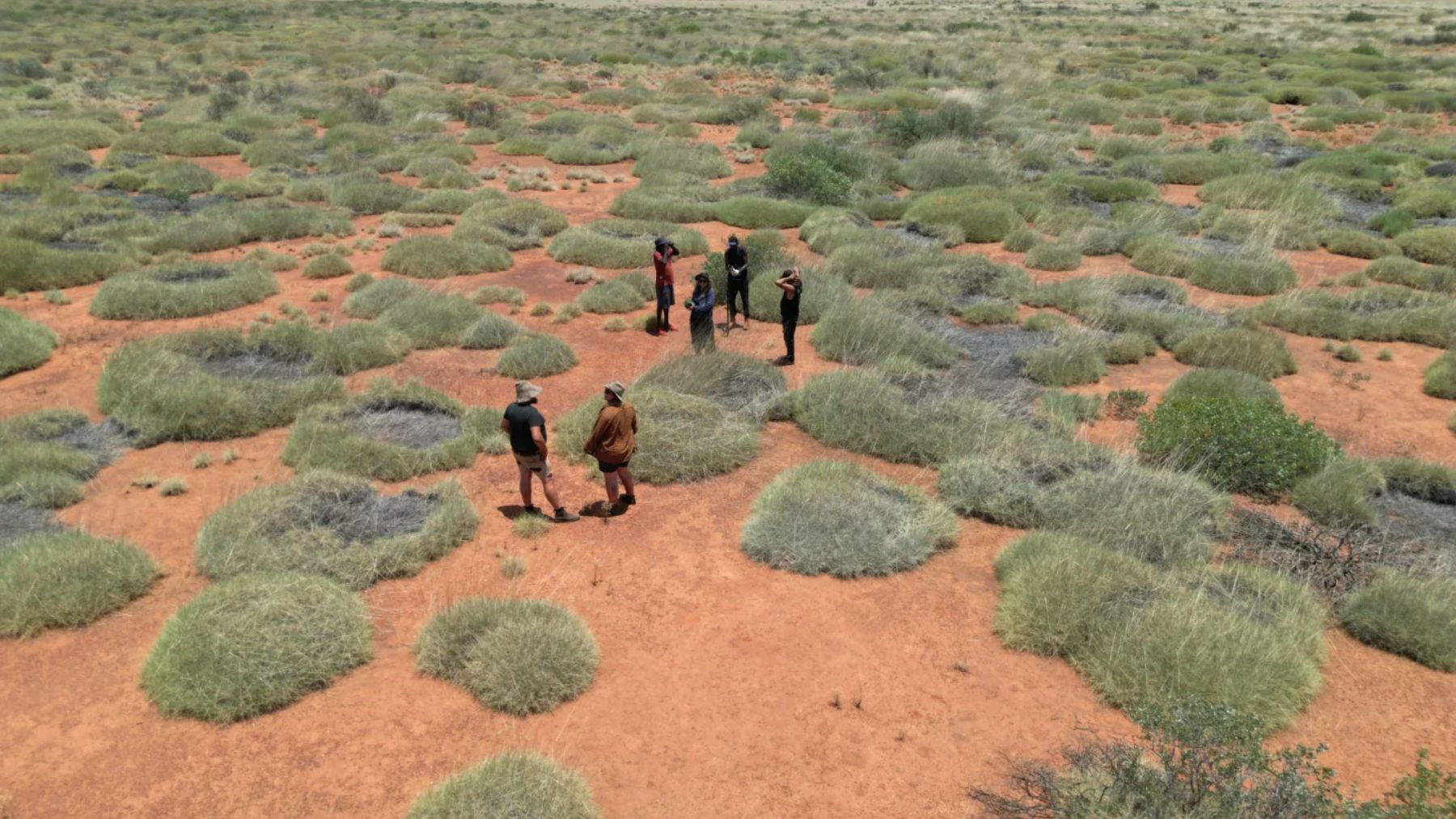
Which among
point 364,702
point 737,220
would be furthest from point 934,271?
point 364,702

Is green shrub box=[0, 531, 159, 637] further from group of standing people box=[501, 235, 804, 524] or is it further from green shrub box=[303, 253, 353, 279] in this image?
green shrub box=[303, 253, 353, 279]

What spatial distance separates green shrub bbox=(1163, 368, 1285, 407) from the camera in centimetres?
1214

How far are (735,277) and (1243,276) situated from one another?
1068 cm

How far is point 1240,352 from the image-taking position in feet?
45.0

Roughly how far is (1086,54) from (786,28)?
26.1m

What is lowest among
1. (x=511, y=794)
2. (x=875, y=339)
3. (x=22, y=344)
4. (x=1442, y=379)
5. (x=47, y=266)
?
(x=1442, y=379)

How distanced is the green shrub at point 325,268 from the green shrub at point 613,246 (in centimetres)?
424

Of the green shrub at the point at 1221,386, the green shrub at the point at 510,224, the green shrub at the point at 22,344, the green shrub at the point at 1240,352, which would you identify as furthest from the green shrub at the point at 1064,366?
the green shrub at the point at 22,344

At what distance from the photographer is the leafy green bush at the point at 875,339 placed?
44.0ft

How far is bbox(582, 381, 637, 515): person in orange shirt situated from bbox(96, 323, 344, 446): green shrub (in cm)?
495

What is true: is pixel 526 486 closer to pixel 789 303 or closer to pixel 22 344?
pixel 789 303

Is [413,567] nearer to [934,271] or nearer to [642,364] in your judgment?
[642,364]

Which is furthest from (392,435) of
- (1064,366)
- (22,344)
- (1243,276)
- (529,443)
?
(1243,276)

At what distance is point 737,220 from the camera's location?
21719 millimetres
